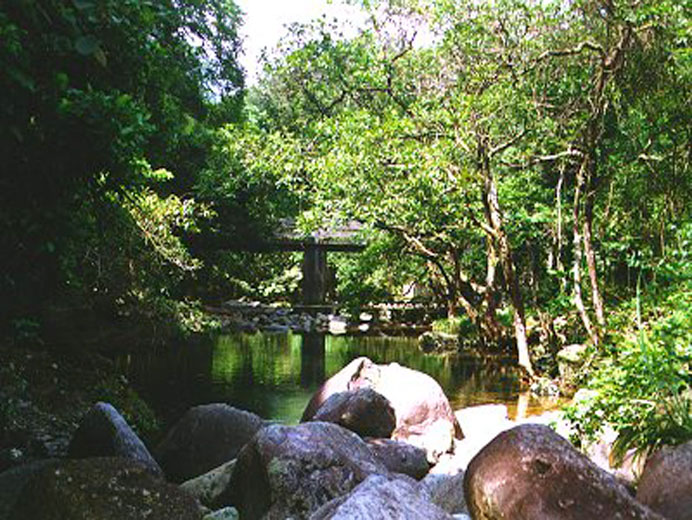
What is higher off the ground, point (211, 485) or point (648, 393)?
point (648, 393)

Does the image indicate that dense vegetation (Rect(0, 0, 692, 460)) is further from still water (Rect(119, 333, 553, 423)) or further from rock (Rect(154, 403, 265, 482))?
rock (Rect(154, 403, 265, 482))

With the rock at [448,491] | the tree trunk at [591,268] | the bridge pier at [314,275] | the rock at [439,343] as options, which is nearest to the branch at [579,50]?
the tree trunk at [591,268]

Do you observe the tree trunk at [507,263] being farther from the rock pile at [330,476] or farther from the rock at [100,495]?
the rock at [100,495]

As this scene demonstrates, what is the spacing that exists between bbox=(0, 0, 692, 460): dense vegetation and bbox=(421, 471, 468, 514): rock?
4.00ft

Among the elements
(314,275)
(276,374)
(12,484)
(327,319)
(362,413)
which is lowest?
(327,319)

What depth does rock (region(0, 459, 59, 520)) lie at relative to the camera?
4602 millimetres

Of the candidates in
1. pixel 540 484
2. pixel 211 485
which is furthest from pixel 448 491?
pixel 540 484

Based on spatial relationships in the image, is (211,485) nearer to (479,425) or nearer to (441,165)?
(479,425)

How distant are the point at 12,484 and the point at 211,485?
149 centimetres

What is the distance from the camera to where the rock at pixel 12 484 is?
4.60m

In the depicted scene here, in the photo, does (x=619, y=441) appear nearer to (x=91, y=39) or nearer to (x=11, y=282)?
(x=11, y=282)

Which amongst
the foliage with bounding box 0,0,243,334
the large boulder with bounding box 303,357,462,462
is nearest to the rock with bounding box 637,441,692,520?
the large boulder with bounding box 303,357,462,462

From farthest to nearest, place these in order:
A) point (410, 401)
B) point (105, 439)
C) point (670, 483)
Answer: point (410, 401) → point (105, 439) → point (670, 483)

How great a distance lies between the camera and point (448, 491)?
5609 mm
